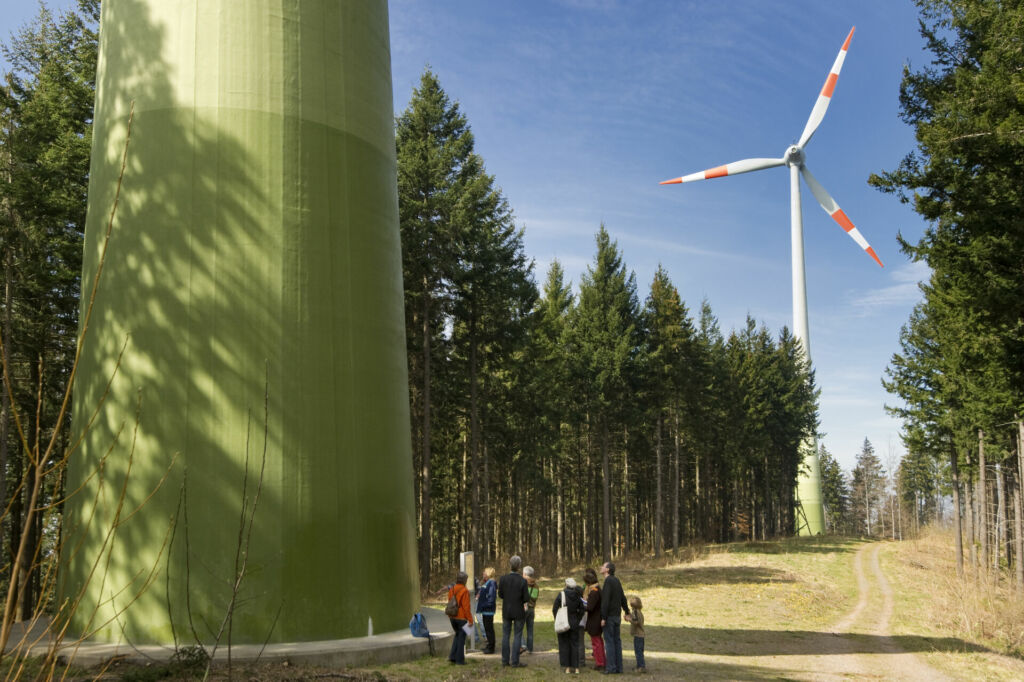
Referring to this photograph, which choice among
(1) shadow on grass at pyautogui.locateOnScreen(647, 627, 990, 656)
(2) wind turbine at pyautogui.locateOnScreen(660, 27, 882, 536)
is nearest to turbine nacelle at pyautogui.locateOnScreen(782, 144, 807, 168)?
(2) wind turbine at pyautogui.locateOnScreen(660, 27, 882, 536)

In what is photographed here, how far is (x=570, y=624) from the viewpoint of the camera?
11.3 meters

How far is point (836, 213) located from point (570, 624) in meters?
44.2

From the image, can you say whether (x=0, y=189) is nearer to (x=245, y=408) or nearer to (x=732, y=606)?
(x=245, y=408)

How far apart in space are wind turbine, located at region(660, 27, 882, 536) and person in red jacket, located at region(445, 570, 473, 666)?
42.0 metres

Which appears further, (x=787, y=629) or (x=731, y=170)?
(x=731, y=170)

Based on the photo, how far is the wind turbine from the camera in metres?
49.6

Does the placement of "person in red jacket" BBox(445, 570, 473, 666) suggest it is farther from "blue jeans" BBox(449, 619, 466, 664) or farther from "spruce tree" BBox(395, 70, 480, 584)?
"spruce tree" BBox(395, 70, 480, 584)

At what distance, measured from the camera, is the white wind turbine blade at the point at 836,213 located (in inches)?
1828

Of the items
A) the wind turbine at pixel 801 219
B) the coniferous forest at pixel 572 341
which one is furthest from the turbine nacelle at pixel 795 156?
the coniferous forest at pixel 572 341

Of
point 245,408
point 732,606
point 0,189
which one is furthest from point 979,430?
point 0,189

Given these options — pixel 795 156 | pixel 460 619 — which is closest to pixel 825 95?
pixel 795 156

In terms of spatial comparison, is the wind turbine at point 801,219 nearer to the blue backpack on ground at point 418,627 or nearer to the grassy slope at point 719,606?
the grassy slope at point 719,606

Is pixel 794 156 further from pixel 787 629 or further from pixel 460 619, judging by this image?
pixel 460 619

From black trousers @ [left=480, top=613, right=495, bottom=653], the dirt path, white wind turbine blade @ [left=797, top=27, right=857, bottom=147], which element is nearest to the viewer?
the dirt path
